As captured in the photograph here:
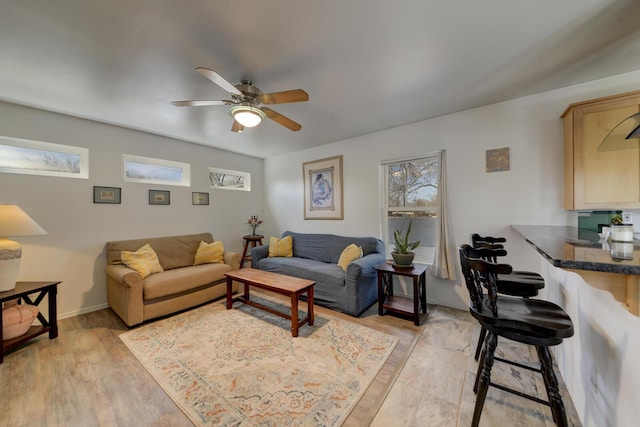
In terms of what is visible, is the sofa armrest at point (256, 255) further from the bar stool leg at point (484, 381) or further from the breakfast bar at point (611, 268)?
the breakfast bar at point (611, 268)

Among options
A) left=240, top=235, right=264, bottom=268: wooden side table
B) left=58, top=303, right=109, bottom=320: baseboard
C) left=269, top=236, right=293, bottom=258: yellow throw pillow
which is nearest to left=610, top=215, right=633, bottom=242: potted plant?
left=269, top=236, right=293, bottom=258: yellow throw pillow

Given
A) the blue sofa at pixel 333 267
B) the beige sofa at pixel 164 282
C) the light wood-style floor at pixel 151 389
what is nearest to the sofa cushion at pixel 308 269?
the blue sofa at pixel 333 267

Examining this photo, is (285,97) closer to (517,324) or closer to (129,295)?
(517,324)

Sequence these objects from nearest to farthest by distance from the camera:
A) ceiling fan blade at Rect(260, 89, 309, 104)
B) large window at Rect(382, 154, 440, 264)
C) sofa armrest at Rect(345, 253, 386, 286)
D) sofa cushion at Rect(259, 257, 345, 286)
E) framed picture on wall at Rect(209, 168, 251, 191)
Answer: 1. ceiling fan blade at Rect(260, 89, 309, 104)
2. sofa armrest at Rect(345, 253, 386, 286)
3. sofa cushion at Rect(259, 257, 345, 286)
4. large window at Rect(382, 154, 440, 264)
5. framed picture on wall at Rect(209, 168, 251, 191)

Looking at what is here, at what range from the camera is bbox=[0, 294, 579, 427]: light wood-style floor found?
1.40 meters

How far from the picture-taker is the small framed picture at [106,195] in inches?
119

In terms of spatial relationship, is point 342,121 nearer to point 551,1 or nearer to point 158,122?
point 551,1

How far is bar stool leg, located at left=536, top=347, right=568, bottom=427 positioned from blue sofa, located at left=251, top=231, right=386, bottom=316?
168cm

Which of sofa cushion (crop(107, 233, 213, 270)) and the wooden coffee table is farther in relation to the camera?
sofa cushion (crop(107, 233, 213, 270))

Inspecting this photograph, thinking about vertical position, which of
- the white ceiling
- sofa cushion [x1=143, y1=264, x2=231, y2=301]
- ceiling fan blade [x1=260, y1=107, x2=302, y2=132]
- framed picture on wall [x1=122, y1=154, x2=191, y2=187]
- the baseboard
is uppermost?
the white ceiling

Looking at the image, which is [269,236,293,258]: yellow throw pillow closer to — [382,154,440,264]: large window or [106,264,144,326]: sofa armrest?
[382,154,440,264]: large window

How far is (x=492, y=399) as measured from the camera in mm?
1529

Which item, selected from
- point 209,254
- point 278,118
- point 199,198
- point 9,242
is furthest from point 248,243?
point 278,118

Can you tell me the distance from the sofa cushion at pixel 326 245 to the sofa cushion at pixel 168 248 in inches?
66.3
